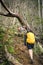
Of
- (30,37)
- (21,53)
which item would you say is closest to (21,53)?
(21,53)

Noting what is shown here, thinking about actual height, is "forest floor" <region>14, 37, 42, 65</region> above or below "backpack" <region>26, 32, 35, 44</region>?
below

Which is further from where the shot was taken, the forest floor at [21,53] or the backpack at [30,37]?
the forest floor at [21,53]

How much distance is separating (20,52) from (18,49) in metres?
0.24

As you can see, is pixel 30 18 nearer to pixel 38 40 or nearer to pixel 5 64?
pixel 38 40

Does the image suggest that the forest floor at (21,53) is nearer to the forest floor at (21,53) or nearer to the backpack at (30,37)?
the forest floor at (21,53)

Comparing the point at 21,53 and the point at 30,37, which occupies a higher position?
the point at 30,37

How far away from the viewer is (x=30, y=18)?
631 inches

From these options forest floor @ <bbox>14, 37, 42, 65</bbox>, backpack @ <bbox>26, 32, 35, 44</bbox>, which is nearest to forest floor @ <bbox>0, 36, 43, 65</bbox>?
forest floor @ <bbox>14, 37, 42, 65</bbox>

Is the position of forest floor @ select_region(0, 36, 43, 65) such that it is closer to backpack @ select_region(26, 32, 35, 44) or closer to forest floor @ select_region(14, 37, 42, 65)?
forest floor @ select_region(14, 37, 42, 65)

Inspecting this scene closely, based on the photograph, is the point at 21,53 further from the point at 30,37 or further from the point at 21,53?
the point at 30,37

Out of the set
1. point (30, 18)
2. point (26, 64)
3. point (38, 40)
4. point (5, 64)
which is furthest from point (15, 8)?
point (5, 64)

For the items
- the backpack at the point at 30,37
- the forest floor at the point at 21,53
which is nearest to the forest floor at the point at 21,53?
the forest floor at the point at 21,53

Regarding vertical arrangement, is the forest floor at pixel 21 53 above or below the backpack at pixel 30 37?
below

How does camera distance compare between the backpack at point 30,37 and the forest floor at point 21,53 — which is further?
the forest floor at point 21,53
